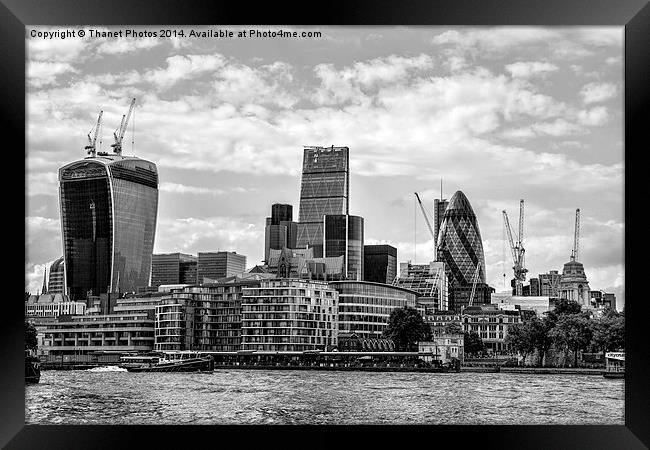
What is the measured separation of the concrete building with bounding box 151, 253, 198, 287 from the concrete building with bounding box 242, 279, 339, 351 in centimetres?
378

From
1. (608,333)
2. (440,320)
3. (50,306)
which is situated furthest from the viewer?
(440,320)

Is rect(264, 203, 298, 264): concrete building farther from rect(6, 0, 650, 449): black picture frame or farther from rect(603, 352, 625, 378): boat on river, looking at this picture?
rect(6, 0, 650, 449): black picture frame

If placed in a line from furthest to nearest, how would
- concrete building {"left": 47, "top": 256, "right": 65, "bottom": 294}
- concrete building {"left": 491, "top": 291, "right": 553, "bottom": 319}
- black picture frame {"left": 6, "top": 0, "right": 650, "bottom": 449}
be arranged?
concrete building {"left": 491, "top": 291, "right": 553, "bottom": 319} < concrete building {"left": 47, "top": 256, "right": 65, "bottom": 294} < black picture frame {"left": 6, "top": 0, "right": 650, "bottom": 449}

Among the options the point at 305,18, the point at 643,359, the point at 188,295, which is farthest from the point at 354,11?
the point at 188,295

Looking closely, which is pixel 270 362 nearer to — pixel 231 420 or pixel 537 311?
pixel 537 311

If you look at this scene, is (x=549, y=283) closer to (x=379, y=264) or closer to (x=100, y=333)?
(x=379, y=264)

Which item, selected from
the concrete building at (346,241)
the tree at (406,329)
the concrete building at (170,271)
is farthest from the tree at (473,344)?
the concrete building at (170,271)

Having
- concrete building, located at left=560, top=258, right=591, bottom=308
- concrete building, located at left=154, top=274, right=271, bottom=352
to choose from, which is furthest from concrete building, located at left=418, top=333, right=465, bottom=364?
concrete building, located at left=154, top=274, right=271, bottom=352

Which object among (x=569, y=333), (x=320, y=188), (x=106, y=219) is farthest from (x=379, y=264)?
(x=106, y=219)

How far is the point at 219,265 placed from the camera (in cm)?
2864

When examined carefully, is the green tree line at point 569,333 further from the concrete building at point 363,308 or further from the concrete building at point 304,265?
the concrete building at point 304,265

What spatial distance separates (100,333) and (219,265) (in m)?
4.30

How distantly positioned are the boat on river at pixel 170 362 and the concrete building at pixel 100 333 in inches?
62.5

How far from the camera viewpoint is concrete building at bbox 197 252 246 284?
92.9 ft
